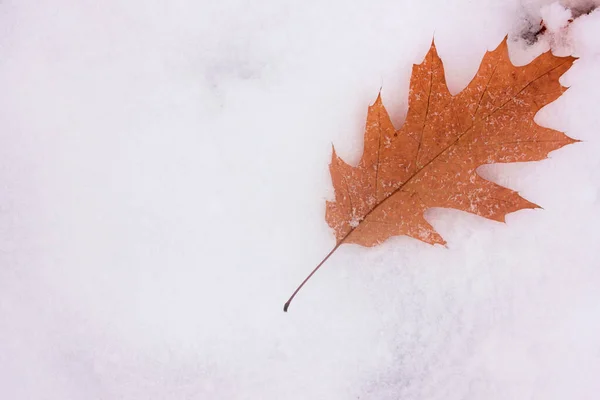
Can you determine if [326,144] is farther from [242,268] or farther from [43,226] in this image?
[43,226]

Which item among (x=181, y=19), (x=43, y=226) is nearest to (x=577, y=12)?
(x=181, y=19)

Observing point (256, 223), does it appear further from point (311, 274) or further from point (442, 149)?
point (442, 149)

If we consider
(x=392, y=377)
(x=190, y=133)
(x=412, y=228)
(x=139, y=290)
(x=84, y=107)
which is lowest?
(x=392, y=377)

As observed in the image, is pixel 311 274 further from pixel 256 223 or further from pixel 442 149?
pixel 442 149

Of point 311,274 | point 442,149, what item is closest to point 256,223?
point 311,274
